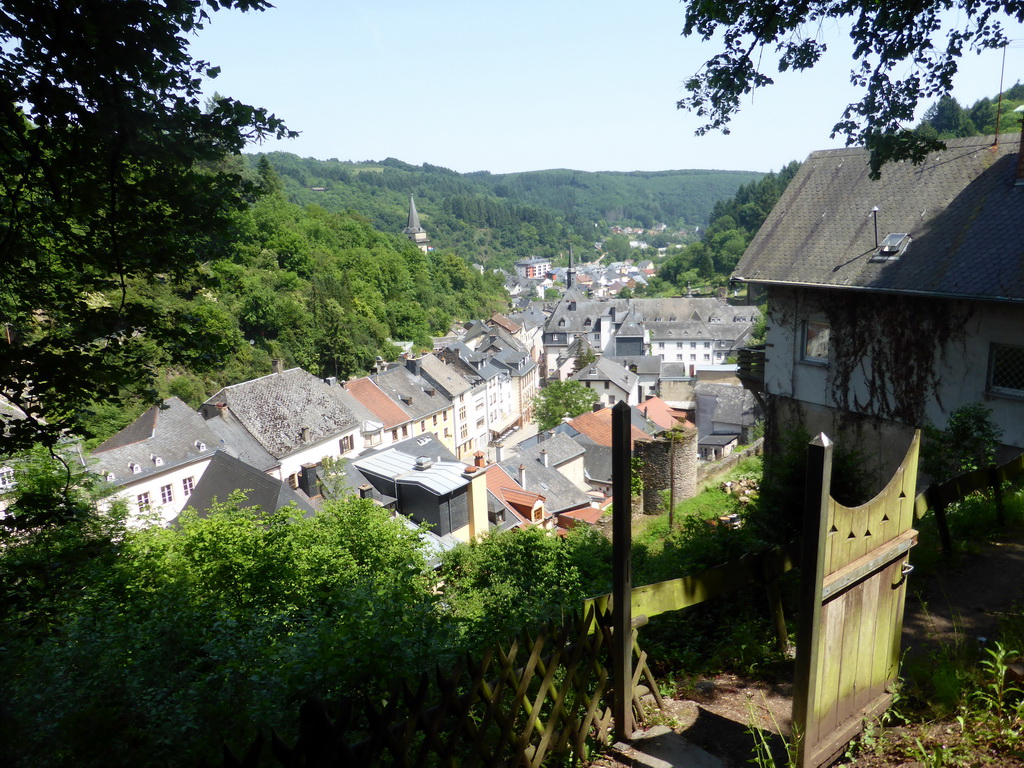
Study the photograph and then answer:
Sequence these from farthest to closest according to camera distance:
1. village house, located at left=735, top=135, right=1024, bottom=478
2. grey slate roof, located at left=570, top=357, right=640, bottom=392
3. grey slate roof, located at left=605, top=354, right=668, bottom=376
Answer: grey slate roof, located at left=605, top=354, right=668, bottom=376 → grey slate roof, located at left=570, top=357, right=640, bottom=392 → village house, located at left=735, top=135, right=1024, bottom=478

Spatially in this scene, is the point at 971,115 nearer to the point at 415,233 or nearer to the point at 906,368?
the point at 906,368

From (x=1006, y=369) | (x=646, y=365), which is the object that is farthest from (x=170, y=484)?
(x=646, y=365)

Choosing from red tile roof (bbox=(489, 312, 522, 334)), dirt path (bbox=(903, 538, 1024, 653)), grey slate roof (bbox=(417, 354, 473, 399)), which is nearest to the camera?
dirt path (bbox=(903, 538, 1024, 653))

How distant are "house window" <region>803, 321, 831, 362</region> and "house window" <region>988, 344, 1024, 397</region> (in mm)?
3108

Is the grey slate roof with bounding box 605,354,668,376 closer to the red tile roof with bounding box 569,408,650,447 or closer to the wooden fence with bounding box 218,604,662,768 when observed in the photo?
the red tile roof with bounding box 569,408,650,447

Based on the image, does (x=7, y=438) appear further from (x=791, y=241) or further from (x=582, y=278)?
(x=582, y=278)

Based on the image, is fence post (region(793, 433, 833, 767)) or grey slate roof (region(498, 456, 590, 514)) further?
grey slate roof (region(498, 456, 590, 514))

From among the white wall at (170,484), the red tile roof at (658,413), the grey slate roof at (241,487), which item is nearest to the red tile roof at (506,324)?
the red tile roof at (658,413)

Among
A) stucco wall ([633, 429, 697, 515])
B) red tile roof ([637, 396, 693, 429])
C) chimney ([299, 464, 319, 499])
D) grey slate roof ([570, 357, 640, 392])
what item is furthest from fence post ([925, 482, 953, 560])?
grey slate roof ([570, 357, 640, 392])

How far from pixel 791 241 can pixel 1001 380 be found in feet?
16.6

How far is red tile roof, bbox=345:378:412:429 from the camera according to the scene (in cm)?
4412

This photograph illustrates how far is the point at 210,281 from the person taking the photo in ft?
17.8

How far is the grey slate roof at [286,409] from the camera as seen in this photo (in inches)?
1407

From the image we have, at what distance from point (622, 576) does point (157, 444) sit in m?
30.8
